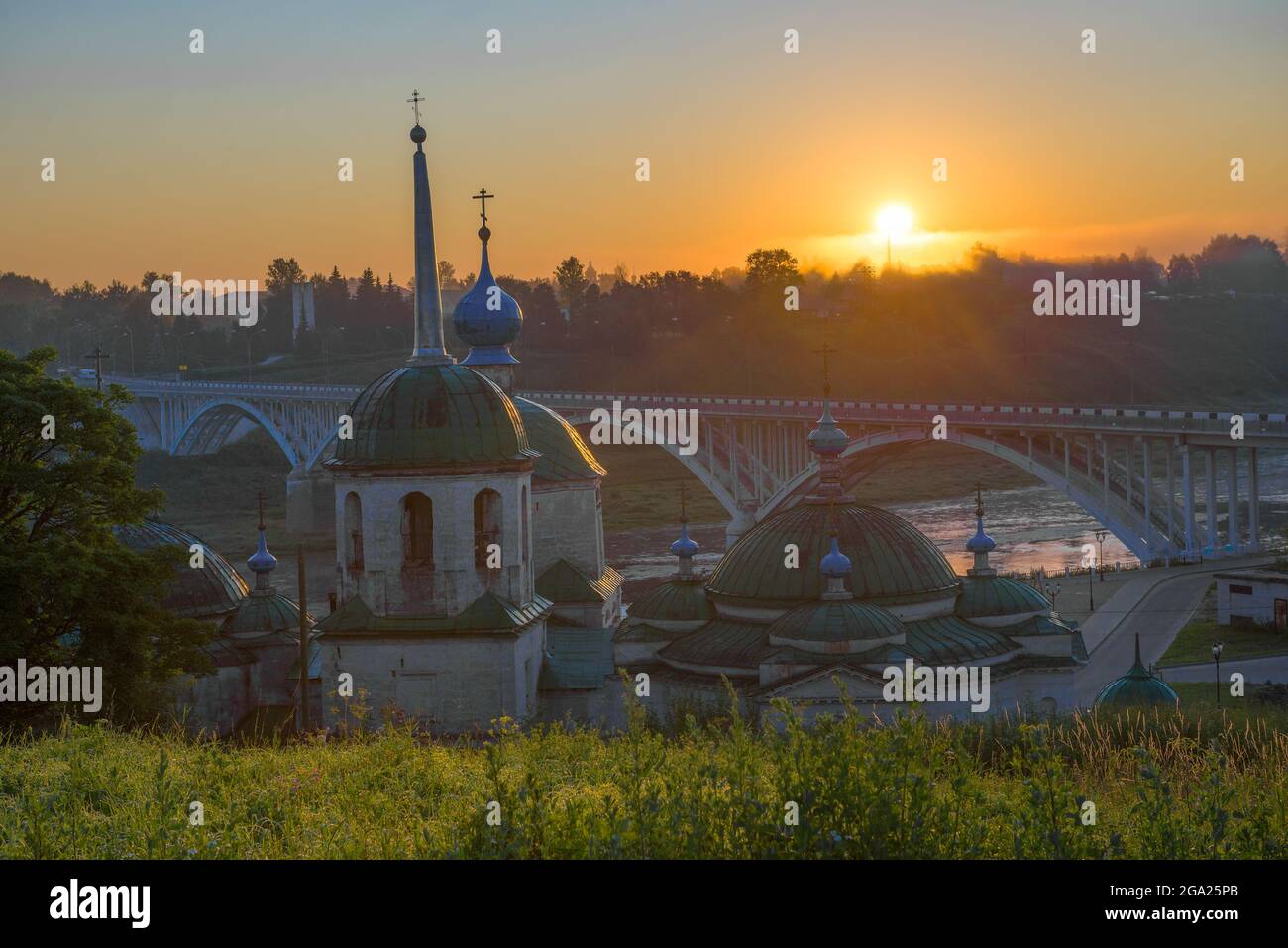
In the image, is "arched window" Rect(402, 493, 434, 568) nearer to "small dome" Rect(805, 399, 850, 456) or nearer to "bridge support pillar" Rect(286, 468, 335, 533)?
"small dome" Rect(805, 399, 850, 456)

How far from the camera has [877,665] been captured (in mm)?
24156

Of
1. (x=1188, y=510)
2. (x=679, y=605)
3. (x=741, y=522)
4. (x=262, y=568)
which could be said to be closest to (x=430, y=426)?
(x=679, y=605)

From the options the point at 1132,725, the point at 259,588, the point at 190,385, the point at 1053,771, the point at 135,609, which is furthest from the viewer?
the point at 190,385

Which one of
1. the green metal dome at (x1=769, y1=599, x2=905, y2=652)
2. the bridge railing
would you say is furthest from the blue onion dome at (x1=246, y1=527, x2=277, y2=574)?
the bridge railing

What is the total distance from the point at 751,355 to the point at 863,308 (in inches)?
409

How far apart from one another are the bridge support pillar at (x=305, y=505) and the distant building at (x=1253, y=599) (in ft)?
176

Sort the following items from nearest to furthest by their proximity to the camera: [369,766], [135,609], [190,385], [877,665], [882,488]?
[369,766] < [135,609] < [877,665] < [882,488] < [190,385]

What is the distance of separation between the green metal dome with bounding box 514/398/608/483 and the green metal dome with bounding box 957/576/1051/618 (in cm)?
821

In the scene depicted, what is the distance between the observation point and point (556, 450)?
33219mm

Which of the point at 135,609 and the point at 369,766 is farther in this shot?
the point at 135,609

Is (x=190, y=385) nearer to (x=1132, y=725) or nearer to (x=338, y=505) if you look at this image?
(x=338, y=505)

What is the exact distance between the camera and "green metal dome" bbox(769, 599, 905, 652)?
963 inches

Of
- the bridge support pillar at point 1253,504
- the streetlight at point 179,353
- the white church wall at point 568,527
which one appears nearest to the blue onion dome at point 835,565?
the white church wall at point 568,527
